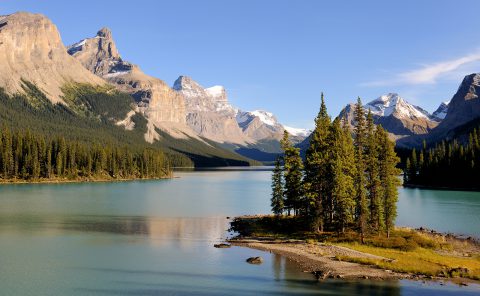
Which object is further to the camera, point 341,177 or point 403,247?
point 341,177

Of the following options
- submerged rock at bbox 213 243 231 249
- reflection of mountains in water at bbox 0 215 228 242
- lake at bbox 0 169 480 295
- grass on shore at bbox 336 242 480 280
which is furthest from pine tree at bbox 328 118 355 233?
reflection of mountains in water at bbox 0 215 228 242

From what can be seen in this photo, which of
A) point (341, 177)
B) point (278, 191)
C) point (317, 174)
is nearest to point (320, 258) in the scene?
point (341, 177)

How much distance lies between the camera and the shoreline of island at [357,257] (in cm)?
4853

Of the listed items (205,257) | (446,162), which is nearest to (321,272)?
(205,257)

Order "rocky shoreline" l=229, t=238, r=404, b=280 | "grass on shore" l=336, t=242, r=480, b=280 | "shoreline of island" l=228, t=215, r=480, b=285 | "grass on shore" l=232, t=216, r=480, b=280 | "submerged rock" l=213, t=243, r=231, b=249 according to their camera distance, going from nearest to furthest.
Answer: "shoreline of island" l=228, t=215, r=480, b=285, "grass on shore" l=336, t=242, r=480, b=280, "rocky shoreline" l=229, t=238, r=404, b=280, "grass on shore" l=232, t=216, r=480, b=280, "submerged rock" l=213, t=243, r=231, b=249

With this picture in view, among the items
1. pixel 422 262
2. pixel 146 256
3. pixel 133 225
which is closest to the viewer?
pixel 422 262

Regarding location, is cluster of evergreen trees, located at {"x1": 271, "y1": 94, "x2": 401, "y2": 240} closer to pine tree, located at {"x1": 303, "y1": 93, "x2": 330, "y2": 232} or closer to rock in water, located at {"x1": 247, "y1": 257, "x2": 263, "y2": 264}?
pine tree, located at {"x1": 303, "y1": 93, "x2": 330, "y2": 232}

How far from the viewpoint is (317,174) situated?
70.8 m

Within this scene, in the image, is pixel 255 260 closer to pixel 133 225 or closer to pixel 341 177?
pixel 341 177

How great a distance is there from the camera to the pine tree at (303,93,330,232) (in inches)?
2753

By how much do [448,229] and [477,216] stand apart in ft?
73.6

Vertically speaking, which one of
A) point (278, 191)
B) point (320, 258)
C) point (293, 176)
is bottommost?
point (320, 258)

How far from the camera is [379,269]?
5116 cm

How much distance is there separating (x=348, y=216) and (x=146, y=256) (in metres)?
31.8
